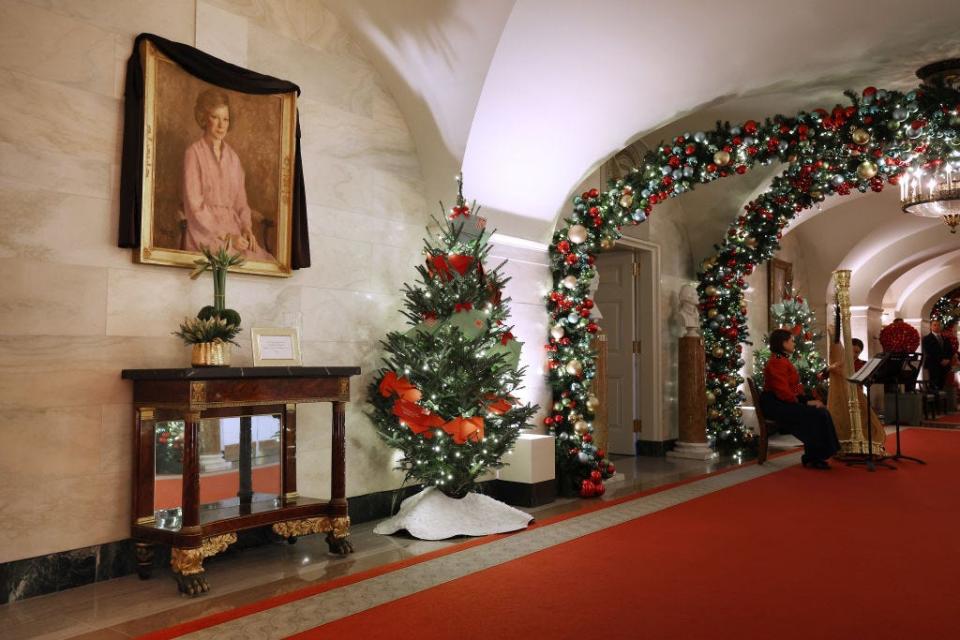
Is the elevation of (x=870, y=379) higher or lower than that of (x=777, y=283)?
lower

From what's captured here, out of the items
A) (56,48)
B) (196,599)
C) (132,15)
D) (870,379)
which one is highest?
(132,15)

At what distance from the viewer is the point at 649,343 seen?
929 centimetres

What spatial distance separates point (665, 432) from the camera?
30.9 ft

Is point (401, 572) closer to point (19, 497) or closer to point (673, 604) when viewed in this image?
point (673, 604)

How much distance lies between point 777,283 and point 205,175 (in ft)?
33.7

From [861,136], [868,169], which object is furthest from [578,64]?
[868,169]

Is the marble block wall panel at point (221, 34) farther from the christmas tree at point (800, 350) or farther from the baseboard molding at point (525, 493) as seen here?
the christmas tree at point (800, 350)

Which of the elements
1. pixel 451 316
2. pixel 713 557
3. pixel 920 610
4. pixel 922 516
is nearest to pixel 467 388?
pixel 451 316

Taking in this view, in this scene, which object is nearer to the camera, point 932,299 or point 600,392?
point 600,392

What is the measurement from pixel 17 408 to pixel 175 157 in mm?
1593

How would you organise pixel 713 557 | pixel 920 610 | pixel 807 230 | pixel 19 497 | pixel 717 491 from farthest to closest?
1. pixel 807 230
2. pixel 717 491
3. pixel 713 557
4. pixel 19 497
5. pixel 920 610

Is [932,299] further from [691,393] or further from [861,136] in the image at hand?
[861,136]

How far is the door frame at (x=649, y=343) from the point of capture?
9.27 m

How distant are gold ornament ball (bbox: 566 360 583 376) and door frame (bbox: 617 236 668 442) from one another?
286 cm
